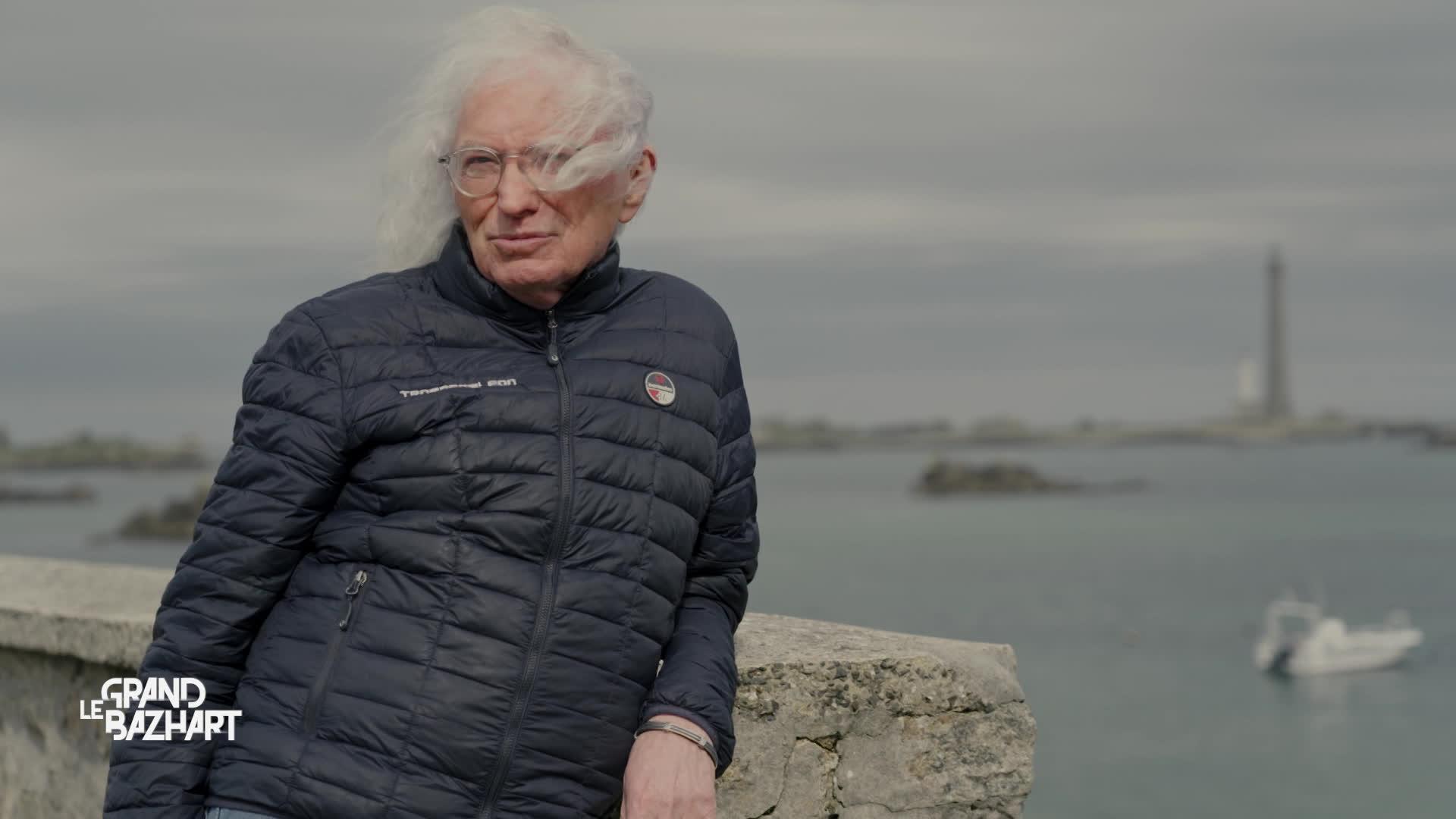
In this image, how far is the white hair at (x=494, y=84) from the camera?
189cm

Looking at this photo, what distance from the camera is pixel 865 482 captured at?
13025cm

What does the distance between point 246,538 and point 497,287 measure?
0.43 meters

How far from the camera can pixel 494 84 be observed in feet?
6.23

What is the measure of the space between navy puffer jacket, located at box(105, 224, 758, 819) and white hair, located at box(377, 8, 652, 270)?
4.9 inches

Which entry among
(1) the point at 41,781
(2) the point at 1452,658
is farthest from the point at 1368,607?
(1) the point at 41,781

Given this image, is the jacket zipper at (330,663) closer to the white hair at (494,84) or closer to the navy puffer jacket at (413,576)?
the navy puffer jacket at (413,576)

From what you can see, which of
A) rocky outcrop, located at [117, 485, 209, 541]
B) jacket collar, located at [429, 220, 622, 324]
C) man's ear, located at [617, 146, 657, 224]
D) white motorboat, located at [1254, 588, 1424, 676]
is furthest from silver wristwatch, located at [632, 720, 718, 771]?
white motorboat, located at [1254, 588, 1424, 676]

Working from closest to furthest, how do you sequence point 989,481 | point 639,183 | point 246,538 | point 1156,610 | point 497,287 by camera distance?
point 246,538, point 497,287, point 639,183, point 1156,610, point 989,481

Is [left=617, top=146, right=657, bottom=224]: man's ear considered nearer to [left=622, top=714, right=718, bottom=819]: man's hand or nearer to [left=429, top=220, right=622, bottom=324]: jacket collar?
[left=429, top=220, right=622, bottom=324]: jacket collar

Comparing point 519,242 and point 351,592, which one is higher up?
point 519,242

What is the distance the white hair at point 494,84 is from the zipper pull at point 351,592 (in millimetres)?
438

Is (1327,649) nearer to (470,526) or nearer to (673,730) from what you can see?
(673,730)

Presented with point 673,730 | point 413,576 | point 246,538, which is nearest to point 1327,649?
point 673,730

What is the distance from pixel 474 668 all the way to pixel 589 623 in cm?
15
